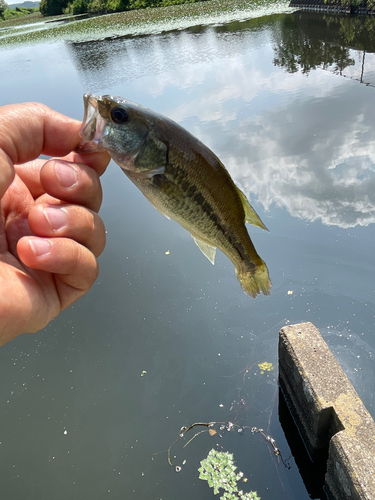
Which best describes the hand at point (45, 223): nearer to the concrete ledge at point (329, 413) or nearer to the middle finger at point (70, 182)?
the middle finger at point (70, 182)

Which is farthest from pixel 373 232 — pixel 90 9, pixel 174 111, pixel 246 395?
pixel 90 9

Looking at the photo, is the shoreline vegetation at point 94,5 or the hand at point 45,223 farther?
the shoreline vegetation at point 94,5

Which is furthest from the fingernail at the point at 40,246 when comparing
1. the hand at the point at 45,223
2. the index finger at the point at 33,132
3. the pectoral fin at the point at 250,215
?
the pectoral fin at the point at 250,215

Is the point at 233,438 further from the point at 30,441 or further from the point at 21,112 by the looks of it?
the point at 21,112

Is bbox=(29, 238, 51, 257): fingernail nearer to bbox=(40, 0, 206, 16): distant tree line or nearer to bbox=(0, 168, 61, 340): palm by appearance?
bbox=(0, 168, 61, 340): palm

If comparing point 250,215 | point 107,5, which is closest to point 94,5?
point 107,5

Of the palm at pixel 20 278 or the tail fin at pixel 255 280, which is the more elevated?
the palm at pixel 20 278
